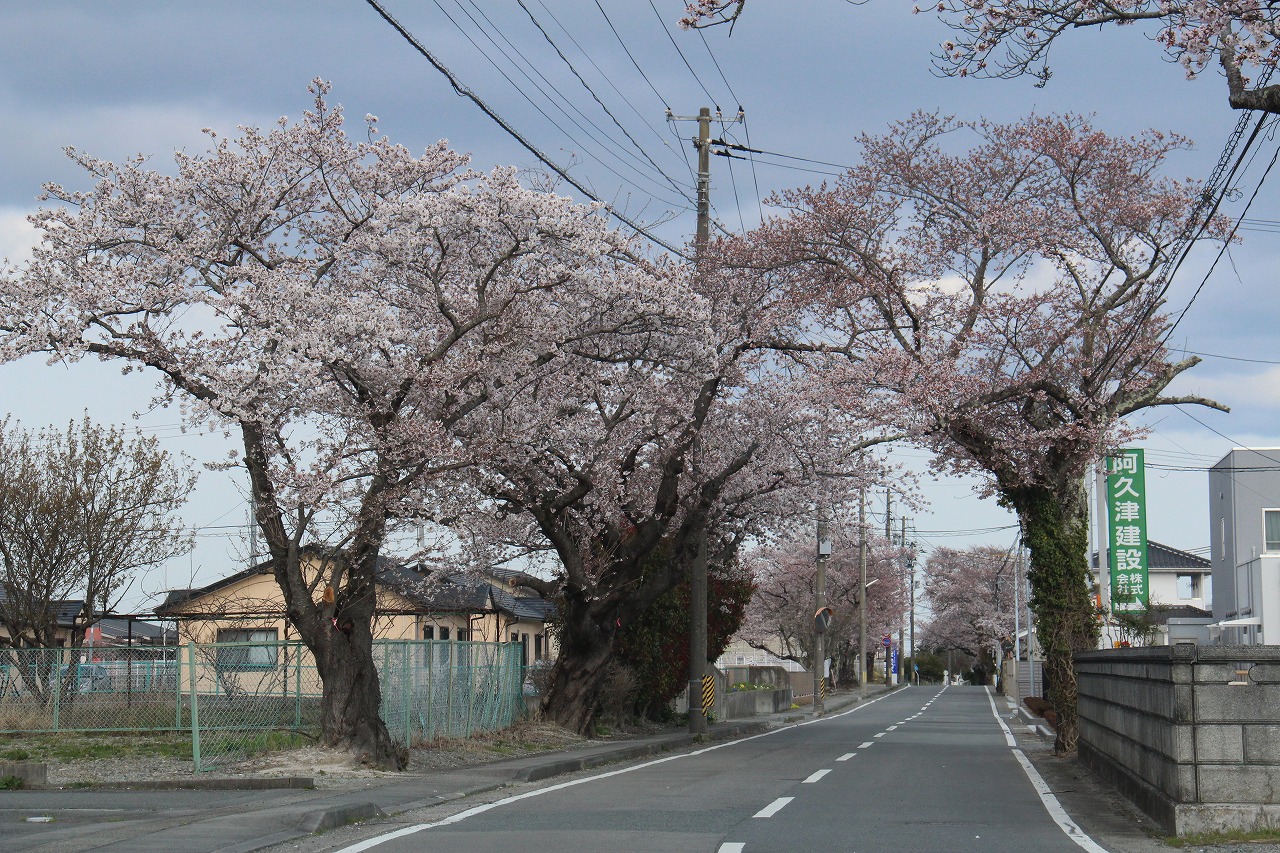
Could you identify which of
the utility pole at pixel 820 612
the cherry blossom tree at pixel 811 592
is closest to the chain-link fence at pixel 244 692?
the utility pole at pixel 820 612

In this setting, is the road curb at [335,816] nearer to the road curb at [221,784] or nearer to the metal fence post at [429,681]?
the road curb at [221,784]

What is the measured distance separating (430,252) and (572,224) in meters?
2.07

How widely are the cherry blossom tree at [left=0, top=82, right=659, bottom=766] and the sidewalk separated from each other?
1.76 metres

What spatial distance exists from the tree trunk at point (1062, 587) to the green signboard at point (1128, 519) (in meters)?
3.71

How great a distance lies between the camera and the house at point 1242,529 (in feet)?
140

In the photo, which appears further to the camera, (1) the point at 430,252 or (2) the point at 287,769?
(1) the point at 430,252

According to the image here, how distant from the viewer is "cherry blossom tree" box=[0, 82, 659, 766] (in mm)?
14266

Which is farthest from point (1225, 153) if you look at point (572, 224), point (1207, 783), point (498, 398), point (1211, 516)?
point (1211, 516)

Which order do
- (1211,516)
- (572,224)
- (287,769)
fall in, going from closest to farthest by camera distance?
(287,769), (572,224), (1211,516)

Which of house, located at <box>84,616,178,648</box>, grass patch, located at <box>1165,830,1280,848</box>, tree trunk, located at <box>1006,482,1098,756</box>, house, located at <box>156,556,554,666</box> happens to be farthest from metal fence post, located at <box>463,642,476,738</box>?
house, located at <box>84,616,178,648</box>

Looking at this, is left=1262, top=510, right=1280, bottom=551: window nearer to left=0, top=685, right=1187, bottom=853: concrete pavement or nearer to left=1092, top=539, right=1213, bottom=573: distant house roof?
left=1092, top=539, right=1213, bottom=573: distant house roof

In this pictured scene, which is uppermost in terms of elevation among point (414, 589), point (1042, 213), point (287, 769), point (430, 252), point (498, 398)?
point (1042, 213)

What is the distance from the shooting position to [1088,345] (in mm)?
19266

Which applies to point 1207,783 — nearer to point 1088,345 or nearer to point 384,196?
point 1088,345
